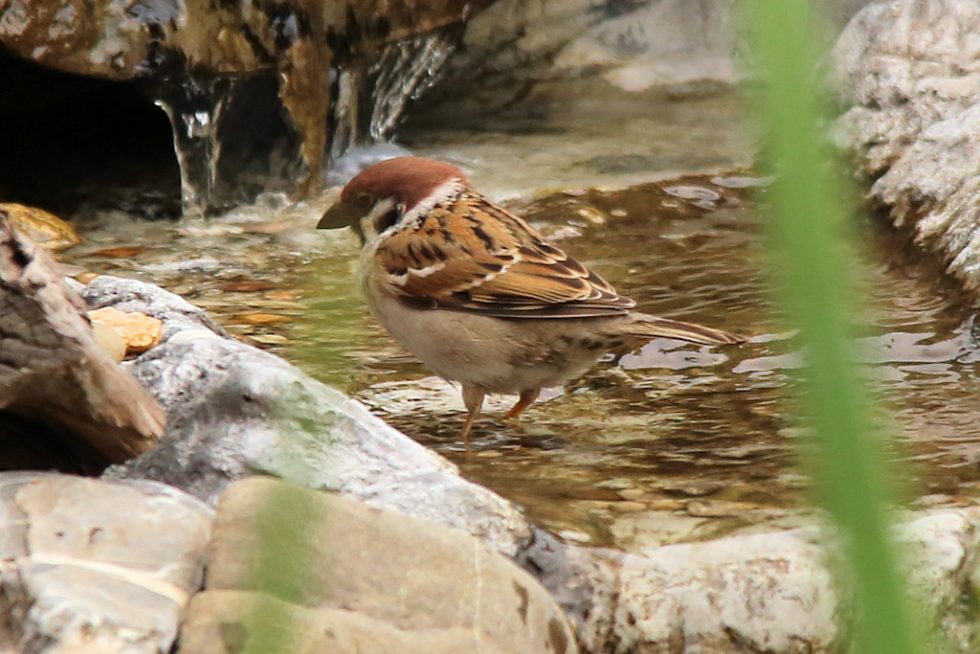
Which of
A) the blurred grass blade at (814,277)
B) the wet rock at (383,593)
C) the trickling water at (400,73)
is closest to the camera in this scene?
the blurred grass blade at (814,277)

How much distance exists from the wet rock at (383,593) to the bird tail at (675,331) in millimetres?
1398

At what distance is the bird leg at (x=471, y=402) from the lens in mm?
4512

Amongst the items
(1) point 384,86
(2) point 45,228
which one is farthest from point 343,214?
(1) point 384,86

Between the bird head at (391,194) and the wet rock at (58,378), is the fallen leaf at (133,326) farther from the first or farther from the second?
the bird head at (391,194)

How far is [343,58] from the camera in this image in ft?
A: 26.6

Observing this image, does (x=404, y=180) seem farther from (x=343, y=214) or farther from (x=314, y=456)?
(x=314, y=456)

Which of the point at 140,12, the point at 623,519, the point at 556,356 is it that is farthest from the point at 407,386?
the point at 140,12

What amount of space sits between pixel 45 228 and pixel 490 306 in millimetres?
3280

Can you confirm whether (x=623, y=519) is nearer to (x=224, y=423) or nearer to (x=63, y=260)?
(x=224, y=423)

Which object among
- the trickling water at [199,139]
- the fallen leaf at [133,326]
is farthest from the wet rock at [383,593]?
the trickling water at [199,139]

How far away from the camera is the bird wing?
173 inches

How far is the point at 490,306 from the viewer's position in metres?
4.48

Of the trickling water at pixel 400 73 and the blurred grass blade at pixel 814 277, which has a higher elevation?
the blurred grass blade at pixel 814 277

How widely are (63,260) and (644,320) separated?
3.34 metres
